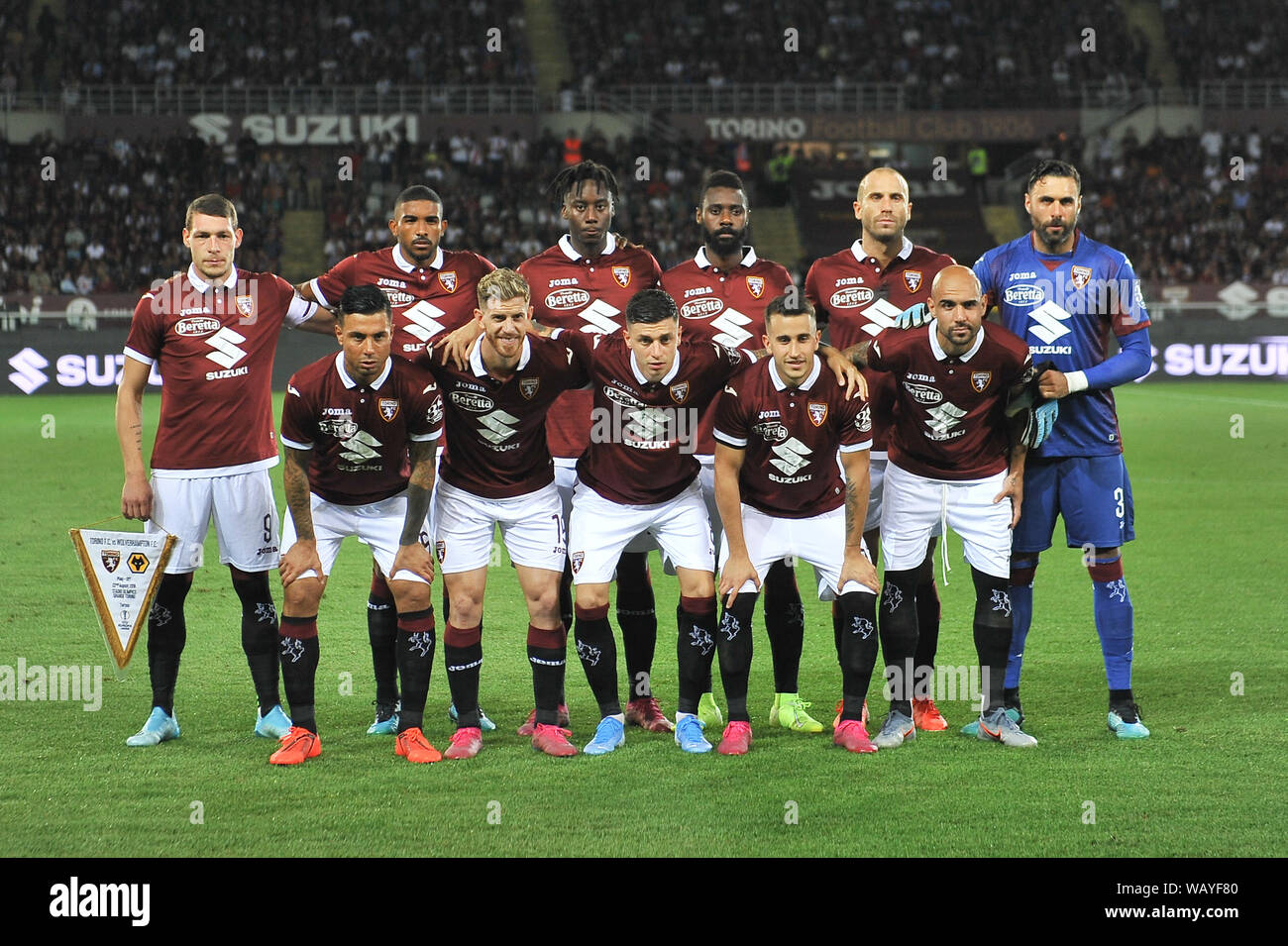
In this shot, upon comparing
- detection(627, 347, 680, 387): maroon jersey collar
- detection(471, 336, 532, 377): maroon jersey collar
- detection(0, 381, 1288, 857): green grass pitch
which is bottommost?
detection(0, 381, 1288, 857): green grass pitch

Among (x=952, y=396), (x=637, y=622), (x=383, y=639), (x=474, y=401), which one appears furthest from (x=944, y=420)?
(x=383, y=639)

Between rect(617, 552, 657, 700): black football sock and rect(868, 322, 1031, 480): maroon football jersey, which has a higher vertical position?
rect(868, 322, 1031, 480): maroon football jersey

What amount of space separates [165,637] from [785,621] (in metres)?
2.60

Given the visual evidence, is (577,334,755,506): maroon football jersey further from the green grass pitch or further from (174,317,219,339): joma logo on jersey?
(174,317,219,339): joma logo on jersey

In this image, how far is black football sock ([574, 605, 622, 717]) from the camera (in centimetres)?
558

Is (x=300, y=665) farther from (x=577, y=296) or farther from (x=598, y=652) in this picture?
(x=577, y=296)

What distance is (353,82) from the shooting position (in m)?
31.3

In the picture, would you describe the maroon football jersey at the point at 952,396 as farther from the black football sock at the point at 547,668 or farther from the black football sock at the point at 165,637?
the black football sock at the point at 165,637

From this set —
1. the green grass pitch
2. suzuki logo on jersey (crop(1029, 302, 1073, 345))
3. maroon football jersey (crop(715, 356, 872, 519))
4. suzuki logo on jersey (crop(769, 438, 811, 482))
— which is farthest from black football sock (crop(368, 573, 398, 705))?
suzuki logo on jersey (crop(1029, 302, 1073, 345))

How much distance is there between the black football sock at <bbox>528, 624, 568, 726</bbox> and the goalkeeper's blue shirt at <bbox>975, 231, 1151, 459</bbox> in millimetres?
2199

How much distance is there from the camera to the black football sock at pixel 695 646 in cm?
554

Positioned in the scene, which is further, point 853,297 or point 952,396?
point 853,297

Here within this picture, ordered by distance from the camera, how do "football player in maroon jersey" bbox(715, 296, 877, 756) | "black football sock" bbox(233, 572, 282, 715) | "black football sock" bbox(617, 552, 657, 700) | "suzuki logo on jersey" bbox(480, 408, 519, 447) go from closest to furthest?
"football player in maroon jersey" bbox(715, 296, 877, 756), "suzuki logo on jersey" bbox(480, 408, 519, 447), "black football sock" bbox(233, 572, 282, 715), "black football sock" bbox(617, 552, 657, 700)

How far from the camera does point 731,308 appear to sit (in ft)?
20.5
